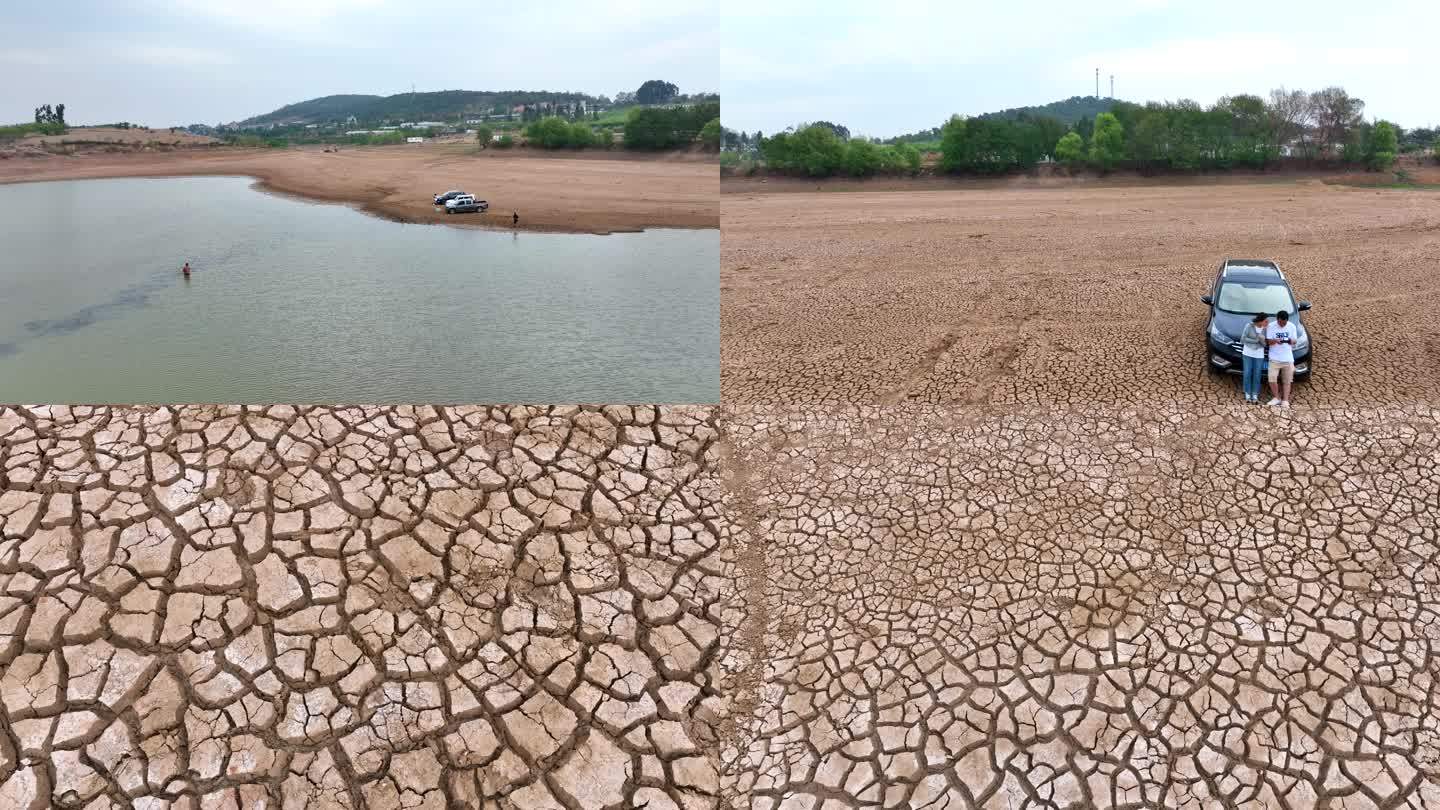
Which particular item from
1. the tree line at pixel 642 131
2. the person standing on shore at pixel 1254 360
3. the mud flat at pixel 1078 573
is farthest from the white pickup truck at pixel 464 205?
the person standing on shore at pixel 1254 360

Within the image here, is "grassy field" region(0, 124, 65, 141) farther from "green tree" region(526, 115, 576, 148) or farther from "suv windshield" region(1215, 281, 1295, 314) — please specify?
"suv windshield" region(1215, 281, 1295, 314)

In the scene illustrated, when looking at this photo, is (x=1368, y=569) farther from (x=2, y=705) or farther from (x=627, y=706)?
(x=2, y=705)

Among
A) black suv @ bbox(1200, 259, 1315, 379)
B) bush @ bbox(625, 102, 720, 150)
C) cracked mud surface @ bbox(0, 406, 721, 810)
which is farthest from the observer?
bush @ bbox(625, 102, 720, 150)

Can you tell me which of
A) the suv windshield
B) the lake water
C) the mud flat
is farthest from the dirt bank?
the suv windshield

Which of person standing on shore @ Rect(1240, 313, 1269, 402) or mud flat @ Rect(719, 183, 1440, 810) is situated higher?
person standing on shore @ Rect(1240, 313, 1269, 402)

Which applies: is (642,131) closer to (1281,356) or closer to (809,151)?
(1281,356)

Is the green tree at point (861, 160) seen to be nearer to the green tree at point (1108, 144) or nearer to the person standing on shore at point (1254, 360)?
the green tree at point (1108, 144)

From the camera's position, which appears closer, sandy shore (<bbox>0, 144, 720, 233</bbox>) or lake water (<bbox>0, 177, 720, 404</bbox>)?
lake water (<bbox>0, 177, 720, 404</bbox>)

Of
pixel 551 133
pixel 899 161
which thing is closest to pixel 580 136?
pixel 551 133
